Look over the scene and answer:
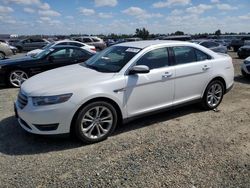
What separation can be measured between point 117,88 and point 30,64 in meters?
5.16

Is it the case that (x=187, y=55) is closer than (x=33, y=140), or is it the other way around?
(x=33, y=140)

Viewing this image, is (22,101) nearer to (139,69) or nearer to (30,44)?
(139,69)

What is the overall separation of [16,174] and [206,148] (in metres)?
2.67

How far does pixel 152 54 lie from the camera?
190 inches

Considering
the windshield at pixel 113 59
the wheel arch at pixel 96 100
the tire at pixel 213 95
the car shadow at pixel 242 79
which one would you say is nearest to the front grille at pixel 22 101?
the wheel arch at pixel 96 100

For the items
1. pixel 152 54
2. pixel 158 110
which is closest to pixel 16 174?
pixel 158 110

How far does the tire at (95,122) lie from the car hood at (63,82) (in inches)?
14.5

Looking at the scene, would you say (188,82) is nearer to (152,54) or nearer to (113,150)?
(152,54)

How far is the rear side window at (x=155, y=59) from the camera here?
471cm

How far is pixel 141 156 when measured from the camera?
12.4 ft

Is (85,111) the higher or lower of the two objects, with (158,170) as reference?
higher

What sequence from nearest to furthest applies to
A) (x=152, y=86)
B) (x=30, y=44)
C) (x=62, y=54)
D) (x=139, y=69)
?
(x=139, y=69) → (x=152, y=86) → (x=62, y=54) → (x=30, y=44)

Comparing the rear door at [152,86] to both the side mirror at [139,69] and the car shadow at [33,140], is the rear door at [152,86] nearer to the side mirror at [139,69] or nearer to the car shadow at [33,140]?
the side mirror at [139,69]

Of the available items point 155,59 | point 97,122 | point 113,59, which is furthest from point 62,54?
point 97,122
